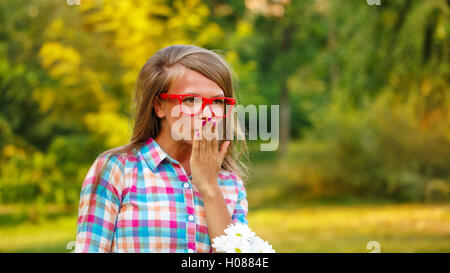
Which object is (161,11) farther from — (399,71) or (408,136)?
(408,136)

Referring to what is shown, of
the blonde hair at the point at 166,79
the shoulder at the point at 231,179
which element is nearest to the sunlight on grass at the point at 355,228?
the shoulder at the point at 231,179

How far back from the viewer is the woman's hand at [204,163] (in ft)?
5.40

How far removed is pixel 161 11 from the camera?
32.6ft

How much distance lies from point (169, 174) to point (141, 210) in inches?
7.3

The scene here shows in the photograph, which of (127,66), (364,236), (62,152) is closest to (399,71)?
(364,236)

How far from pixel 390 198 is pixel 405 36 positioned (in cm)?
525

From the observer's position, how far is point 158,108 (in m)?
1.85

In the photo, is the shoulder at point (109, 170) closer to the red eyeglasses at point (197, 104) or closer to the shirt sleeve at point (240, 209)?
the red eyeglasses at point (197, 104)

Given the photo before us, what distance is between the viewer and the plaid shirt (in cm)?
157

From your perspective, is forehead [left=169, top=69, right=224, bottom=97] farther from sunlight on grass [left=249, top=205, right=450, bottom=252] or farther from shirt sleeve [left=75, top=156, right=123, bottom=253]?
sunlight on grass [left=249, top=205, right=450, bottom=252]

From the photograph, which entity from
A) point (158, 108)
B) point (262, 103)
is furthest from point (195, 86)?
point (262, 103)

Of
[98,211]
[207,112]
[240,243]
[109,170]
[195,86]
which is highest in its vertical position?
[195,86]

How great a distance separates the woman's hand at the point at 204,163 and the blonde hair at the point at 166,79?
0.23m

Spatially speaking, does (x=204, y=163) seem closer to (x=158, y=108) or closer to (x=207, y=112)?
(x=207, y=112)
